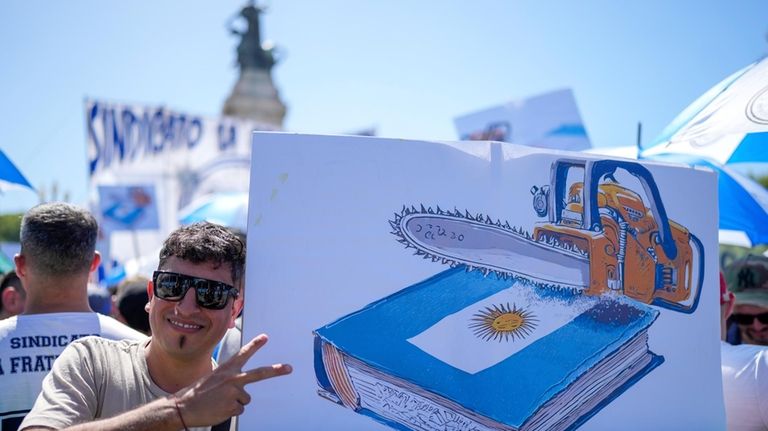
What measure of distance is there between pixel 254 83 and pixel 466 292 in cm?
2962

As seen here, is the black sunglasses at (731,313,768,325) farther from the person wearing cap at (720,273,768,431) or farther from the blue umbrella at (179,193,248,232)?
the blue umbrella at (179,193,248,232)

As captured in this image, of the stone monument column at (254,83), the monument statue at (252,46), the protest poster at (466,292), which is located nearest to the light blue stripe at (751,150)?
the protest poster at (466,292)

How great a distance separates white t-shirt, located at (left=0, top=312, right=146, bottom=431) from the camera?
224cm

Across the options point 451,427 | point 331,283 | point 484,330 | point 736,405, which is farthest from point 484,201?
point 736,405

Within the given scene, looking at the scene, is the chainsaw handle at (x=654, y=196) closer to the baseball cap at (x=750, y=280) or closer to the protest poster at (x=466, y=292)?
the protest poster at (x=466, y=292)

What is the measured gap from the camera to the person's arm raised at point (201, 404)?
162cm

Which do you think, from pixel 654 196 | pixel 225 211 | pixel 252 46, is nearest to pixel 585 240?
pixel 654 196

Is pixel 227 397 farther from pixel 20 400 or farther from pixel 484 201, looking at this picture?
pixel 20 400

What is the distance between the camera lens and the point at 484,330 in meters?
1.91

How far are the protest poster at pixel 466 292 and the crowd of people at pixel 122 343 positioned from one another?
5.6 inches

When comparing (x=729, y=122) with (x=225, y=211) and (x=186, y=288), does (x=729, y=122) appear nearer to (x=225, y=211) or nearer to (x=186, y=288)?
(x=186, y=288)

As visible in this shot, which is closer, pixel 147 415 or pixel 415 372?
pixel 147 415

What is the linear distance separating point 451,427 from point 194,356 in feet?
2.35

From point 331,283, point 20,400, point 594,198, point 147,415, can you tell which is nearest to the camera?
point 147,415
